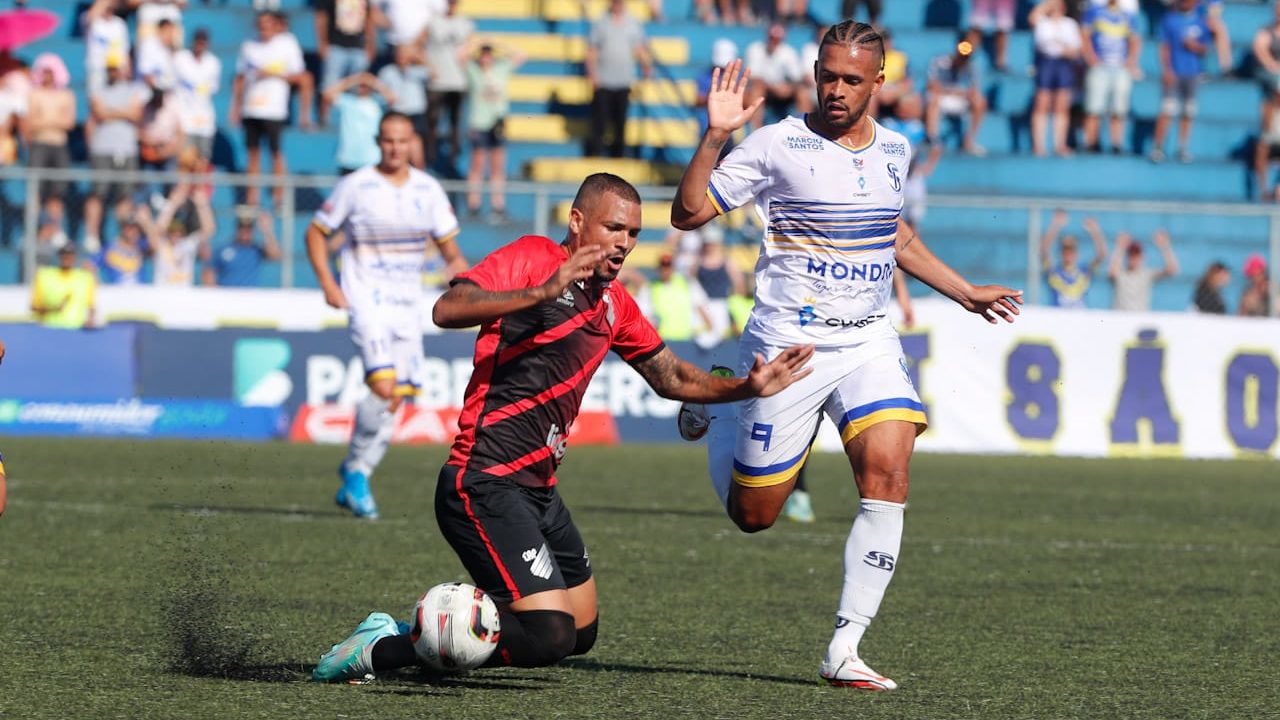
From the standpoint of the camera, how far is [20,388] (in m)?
19.6

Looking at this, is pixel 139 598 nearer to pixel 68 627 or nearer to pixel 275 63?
pixel 68 627

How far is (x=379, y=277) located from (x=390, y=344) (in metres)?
0.42

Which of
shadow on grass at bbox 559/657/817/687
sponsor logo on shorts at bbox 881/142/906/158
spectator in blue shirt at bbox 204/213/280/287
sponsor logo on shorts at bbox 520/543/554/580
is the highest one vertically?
sponsor logo on shorts at bbox 881/142/906/158

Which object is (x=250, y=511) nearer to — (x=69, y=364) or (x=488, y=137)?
(x=69, y=364)

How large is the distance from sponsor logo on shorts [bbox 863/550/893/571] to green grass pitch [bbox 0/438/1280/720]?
1.29ft

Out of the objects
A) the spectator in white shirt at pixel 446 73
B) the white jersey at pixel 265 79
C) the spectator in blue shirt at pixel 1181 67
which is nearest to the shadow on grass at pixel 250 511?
the white jersey at pixel 265 79

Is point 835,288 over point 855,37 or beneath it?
beneath

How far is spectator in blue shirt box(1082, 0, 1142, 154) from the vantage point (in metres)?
24.8

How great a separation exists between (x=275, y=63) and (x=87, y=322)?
4.32 meters

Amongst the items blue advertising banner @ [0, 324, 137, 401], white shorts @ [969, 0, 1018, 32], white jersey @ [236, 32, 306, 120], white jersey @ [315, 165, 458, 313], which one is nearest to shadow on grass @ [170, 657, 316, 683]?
white jersey @ [315, 165, 458, 313]

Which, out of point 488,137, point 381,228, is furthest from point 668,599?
point 488,137

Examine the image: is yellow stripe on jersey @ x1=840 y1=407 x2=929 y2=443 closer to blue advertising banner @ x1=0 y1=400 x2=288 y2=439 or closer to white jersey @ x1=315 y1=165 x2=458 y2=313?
white jersey @ x1=315 y1=165 x2=458 y2=313

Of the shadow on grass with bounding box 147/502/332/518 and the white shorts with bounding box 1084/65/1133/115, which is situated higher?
the white shorts with bounding box 1084/65/1133/115

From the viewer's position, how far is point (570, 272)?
5840 millimetres
